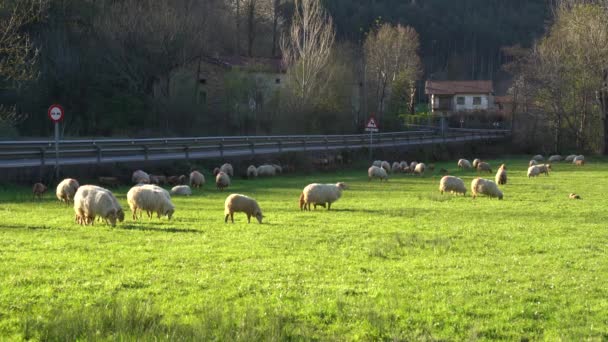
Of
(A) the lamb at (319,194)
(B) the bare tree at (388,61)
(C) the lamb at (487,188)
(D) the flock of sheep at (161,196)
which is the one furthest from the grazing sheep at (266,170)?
(B) the bare tree at (388,61)

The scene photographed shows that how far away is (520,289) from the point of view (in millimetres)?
11969

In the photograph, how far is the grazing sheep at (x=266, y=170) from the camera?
144 feet

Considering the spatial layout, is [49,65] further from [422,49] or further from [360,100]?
[422,49]


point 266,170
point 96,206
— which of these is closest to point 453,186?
point 266,170

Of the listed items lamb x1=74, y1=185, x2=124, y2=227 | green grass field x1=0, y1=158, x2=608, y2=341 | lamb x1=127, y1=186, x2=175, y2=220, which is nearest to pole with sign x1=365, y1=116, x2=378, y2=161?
green grass field x1=0, y1=158, x2=608, y2=341

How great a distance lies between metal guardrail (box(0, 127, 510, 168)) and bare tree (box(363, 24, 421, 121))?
17.8m

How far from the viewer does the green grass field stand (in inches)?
392

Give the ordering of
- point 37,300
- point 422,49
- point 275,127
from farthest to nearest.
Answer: point 422,49, point 275,127, point 37,300

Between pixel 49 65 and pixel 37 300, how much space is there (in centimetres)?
4891

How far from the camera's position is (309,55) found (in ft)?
208

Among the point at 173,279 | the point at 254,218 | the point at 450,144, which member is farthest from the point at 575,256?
the point at 450,144

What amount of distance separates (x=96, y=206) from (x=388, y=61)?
240 feet

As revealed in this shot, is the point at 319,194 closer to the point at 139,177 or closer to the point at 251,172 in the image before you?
the point at 139,177

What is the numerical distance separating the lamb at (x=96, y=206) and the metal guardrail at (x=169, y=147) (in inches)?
530
